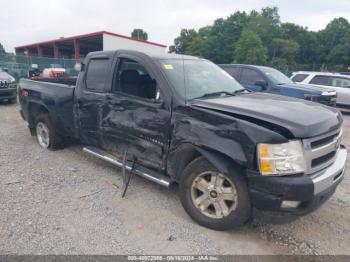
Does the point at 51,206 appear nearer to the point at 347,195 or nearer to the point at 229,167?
the point at 229,167

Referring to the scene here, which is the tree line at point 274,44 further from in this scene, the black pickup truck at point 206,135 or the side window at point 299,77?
the black pickup truck at point 206,135

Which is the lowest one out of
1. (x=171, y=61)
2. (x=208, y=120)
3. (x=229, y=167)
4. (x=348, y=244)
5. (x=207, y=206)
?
(x=348, y=244)

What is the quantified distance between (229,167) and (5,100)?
11431 mm

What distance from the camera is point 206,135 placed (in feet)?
9.54

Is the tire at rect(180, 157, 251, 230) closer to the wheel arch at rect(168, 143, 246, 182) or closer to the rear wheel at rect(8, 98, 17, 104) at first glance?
the wheel arch at rect(168, 143, 246, 182)

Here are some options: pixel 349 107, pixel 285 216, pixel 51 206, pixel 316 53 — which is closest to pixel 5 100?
pixel 51 206

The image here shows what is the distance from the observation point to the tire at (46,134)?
5321mm

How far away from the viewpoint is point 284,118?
272cm

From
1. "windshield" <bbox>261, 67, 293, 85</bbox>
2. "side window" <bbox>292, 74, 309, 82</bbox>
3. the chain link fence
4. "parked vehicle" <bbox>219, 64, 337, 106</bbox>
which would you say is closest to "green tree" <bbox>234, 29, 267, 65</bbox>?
the chain link fence

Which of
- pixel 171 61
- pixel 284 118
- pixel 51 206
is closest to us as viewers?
pixel 284 118

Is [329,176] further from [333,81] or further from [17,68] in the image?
[17,68]

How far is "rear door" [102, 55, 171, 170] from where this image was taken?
11.1ft

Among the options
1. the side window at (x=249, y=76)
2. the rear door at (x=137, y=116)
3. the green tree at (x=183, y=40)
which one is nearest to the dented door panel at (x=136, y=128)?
the rear door at (x=137, y=116)

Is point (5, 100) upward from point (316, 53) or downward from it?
downward
